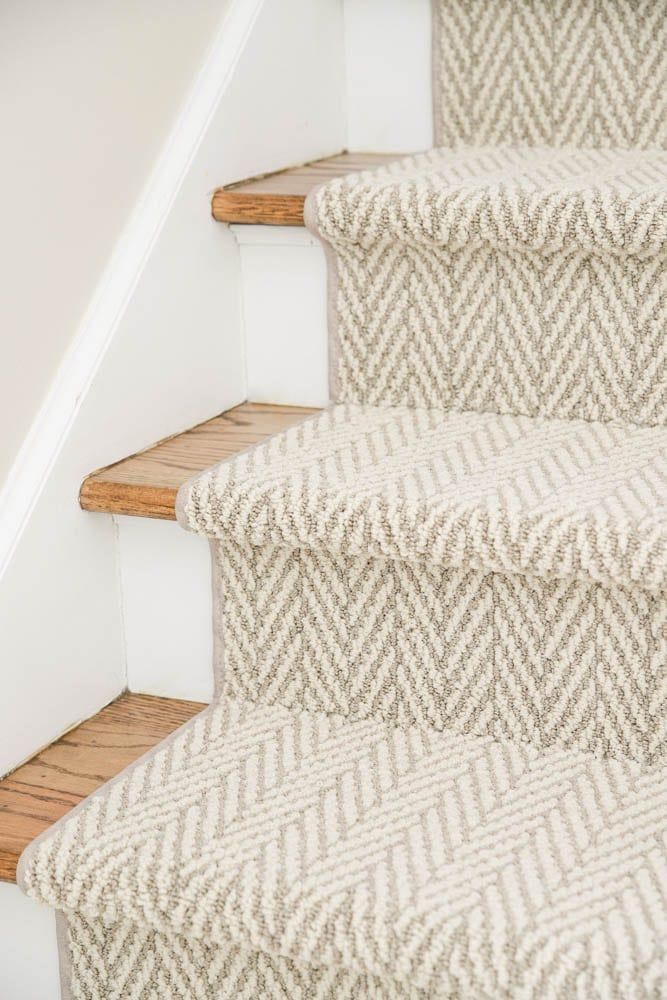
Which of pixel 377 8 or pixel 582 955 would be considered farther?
pixel 377 8

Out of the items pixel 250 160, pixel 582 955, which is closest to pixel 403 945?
pixel 582 955

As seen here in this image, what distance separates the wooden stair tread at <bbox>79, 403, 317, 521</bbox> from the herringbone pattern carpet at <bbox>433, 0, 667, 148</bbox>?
0.42m

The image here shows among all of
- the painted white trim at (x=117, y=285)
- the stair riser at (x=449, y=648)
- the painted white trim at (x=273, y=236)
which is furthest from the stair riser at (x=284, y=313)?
the stair riser at (x=449, y=648)

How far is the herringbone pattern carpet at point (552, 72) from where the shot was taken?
1358 millimetres

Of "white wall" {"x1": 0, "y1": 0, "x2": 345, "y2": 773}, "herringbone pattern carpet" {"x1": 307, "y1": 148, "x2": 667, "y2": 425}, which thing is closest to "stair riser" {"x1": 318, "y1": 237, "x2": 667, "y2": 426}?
"herringbone pattern carpet" {"x1": 307, "y1": 148, "x2": 667, "y2": 425}

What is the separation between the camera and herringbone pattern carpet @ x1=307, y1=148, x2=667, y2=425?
113 cm

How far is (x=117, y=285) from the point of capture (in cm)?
117

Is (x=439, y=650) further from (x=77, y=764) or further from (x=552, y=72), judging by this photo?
(x=552, y=72)

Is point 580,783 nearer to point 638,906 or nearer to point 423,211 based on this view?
point 638,906

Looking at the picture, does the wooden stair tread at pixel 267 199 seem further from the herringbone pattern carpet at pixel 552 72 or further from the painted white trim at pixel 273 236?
the herringbone pattern carpet at pixel 552 72

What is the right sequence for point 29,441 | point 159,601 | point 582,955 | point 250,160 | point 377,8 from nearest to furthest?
point 582,955 < point 29,441 < point 159,601 < point 250,160 < point 377,8

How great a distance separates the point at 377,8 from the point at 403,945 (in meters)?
1.09

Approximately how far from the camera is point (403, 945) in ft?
2.75

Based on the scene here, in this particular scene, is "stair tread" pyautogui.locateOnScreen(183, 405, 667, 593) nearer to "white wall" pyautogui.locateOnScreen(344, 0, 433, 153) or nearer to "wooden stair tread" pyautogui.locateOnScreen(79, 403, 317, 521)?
"wooden stair tread" pyautogui.locateOnScreen(79, 403, 317, 521)
